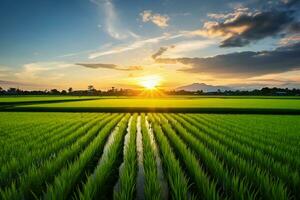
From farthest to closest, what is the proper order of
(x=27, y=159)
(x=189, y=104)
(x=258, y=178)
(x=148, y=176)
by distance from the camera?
(x=189, y=104) → (x=27, y=159) → (x=148, y=176) → (x=258, y=178)

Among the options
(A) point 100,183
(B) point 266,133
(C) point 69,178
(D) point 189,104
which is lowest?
(D) point 189,104

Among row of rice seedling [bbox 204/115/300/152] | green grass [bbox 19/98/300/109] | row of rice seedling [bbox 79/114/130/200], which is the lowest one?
green grass [bbox 19/98/300/109]

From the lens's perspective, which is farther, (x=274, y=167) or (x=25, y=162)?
(x=25, y=162)

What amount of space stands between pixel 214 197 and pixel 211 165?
206cm

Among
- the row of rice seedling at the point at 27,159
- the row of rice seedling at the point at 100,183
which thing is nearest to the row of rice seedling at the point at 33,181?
the row of rice seedling at the point at 27,159

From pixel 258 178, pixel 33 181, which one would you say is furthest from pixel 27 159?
→ pixel 258 178

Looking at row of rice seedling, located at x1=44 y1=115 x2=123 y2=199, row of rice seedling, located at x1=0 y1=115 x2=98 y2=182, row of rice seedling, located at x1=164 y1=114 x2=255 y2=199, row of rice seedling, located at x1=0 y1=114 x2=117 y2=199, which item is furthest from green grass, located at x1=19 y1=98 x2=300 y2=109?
row of rice seedling, located at x1=0 y1=114 x2=117 y2=199

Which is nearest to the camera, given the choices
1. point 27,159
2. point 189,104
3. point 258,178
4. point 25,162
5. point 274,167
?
point 258,178

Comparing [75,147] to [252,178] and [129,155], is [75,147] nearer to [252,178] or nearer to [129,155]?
[129,155]

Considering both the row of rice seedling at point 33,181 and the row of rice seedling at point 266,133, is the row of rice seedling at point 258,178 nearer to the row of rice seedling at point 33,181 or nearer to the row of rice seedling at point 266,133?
the row of rice seedling at point 266,133

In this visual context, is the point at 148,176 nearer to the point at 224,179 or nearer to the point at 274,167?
the point at 224,179

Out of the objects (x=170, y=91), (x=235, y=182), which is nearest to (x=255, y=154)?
(x=235, y=182)

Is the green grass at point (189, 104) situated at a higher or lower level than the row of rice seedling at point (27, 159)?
lower

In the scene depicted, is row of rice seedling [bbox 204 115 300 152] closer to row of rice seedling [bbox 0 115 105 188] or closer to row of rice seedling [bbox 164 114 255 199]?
row of rice seedling [bbox 164 114 255 199]
